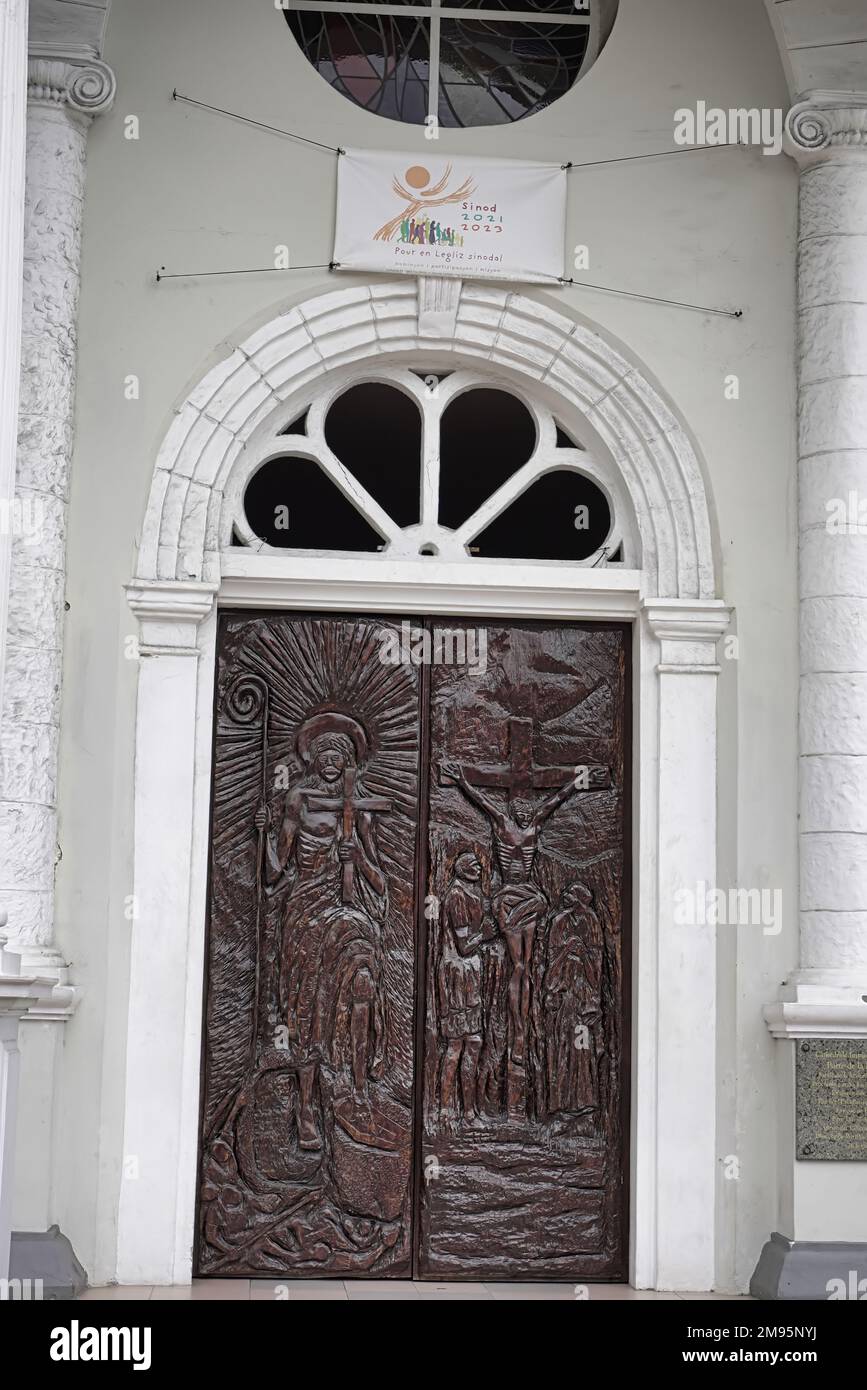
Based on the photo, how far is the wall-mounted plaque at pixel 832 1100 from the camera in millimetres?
7367

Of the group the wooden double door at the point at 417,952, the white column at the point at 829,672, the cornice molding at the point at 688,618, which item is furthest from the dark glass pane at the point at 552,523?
the white column at the point at 829,672

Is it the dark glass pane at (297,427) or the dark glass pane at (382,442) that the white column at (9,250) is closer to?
the dark glass pane at (297,427)

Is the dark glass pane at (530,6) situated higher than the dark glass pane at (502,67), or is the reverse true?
the dark glass pane at (530,6)

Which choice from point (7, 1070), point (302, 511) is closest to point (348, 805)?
point (302, 511)

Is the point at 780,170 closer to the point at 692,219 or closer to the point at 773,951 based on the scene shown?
the point at 692,219

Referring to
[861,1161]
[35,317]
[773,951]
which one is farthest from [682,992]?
[35,317]

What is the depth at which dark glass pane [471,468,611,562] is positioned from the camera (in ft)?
26.8

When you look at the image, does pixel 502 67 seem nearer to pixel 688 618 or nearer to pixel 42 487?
pixel 688 618

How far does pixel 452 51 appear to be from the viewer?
27.7 feet

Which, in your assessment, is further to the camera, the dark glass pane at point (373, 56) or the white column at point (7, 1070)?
the dark glass pane at point (373, 56)

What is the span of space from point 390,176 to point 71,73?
4.90ft

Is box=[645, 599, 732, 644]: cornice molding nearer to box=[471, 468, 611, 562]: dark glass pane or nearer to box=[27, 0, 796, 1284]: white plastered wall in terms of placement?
box=[27, 0, 796, 1284]: white plastered wall

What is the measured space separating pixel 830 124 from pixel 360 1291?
5624 millimetres

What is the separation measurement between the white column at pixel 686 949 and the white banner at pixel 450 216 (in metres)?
1.78
